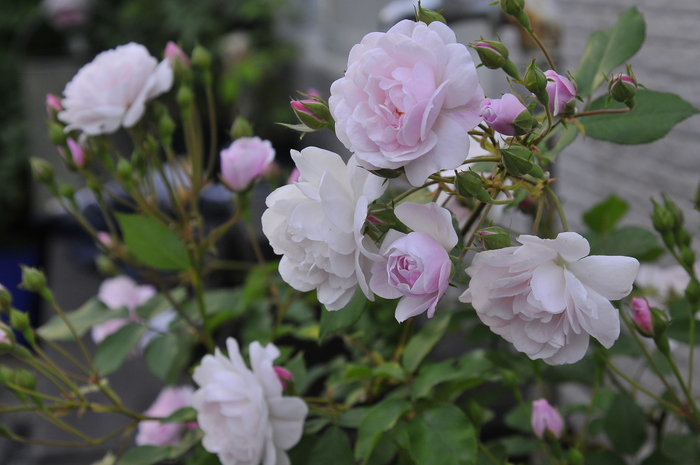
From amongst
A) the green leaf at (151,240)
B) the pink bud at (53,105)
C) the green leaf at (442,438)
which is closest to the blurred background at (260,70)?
the pink bud at (53,105)

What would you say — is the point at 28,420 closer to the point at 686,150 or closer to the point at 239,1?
the point at 686,150

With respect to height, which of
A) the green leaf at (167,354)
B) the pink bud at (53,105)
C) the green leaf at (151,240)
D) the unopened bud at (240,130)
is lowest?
the green leaf at (167,354)

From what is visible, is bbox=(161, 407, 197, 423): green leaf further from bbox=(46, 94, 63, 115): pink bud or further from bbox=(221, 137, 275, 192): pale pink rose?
bbox=(46, 94, 63, 115): pink bud

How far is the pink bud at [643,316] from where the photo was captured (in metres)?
0.41

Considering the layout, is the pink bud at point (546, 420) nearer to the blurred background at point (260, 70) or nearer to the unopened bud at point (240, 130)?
the blurred background at point (260, 70)

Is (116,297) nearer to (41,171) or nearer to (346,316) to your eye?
(41,171)

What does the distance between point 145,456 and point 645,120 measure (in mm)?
482

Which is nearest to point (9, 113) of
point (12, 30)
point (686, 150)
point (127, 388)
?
point (12, 30)

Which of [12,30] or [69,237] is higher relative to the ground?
[69,237]

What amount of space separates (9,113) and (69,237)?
249 cm

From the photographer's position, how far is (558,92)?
340mm

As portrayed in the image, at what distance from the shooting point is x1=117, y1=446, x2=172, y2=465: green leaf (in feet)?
1.72

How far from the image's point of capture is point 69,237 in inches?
63.6

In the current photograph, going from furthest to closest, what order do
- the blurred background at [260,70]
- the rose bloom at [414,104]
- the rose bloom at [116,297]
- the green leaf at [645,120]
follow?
the blurred background at [260,70] → the rose bloom at [116,297] → the green leaf at [645,120] → the rose bloom at [414,104]
